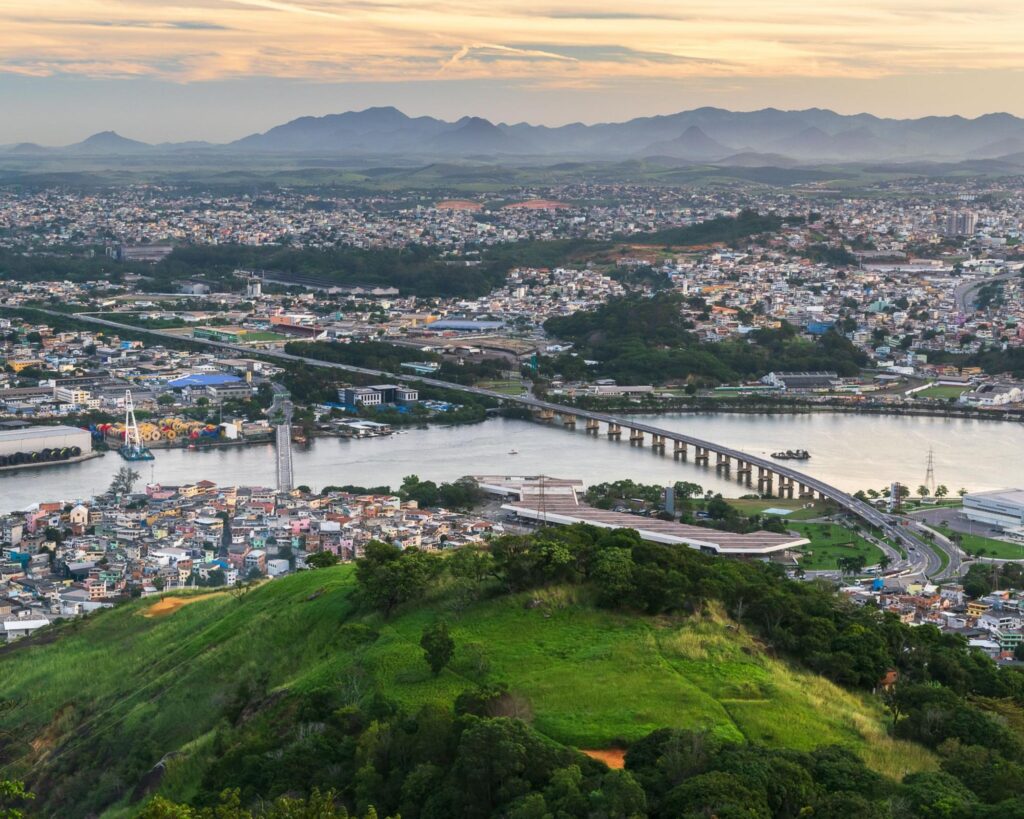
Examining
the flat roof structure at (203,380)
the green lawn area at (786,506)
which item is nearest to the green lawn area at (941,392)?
the green lawn area at (786,506)

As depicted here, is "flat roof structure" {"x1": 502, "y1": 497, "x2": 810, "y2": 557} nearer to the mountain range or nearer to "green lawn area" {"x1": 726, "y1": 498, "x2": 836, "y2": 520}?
"green lawn area" {"x1": 726, "y1": 498, "x2": 836, "y2": 520}

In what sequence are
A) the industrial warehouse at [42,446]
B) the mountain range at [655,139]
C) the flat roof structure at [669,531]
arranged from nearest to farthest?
the flat roof structure at [669,531] < the industrial warehouse at [42,446] < the mountain range at [655,139]

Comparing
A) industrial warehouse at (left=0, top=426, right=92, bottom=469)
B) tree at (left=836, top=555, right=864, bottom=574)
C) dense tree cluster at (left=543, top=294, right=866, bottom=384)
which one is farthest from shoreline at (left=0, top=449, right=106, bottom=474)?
tree at (left=836, top=555, right=864, bottom=574)

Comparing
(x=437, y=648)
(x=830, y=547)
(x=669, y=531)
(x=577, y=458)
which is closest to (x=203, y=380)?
(x=577, y=458)

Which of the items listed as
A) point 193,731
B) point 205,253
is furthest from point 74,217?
point 193,731

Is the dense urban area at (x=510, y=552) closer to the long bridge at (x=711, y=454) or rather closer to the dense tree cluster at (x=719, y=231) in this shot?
the long bridge at (x=711, y=454)

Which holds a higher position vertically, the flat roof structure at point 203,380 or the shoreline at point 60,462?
the flat roof structure at point 203,380
